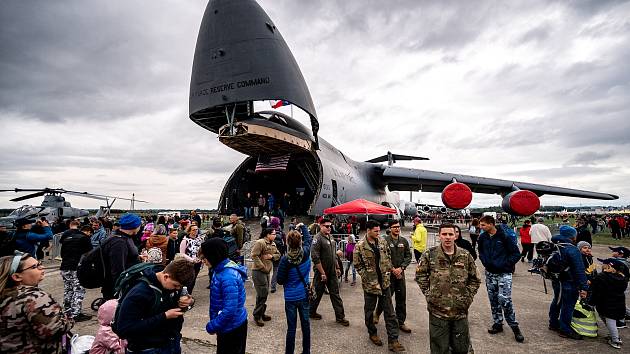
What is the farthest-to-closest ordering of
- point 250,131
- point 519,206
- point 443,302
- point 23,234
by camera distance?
point 250,131 → point 519,206 → point 23,234 → point 443,302

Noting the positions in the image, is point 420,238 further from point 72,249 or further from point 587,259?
point 72,249

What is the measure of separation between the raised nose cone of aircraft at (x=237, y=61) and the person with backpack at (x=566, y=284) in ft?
27.3

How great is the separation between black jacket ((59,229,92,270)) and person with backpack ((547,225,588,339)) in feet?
26.9

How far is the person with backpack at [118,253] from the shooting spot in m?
3.81

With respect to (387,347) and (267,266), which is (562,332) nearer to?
(387,347)

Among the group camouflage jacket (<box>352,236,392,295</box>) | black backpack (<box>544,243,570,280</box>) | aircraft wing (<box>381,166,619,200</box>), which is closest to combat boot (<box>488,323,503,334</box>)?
black backpack (<box>544,243,570,280</box>)

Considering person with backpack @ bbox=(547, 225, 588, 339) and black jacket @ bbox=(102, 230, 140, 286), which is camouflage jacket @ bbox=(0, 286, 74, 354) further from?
person with backpack @ bbox=(547, 225, 588, 339)

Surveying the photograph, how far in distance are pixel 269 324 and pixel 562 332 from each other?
4670 millimetres

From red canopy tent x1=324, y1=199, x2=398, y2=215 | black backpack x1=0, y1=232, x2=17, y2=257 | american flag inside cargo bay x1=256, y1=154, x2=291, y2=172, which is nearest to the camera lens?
black backpack x1=0, y1=232, x2=17, y2=257

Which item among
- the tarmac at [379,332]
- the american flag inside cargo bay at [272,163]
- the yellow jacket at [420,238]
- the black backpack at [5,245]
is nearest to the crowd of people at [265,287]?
the tarmac at [379,332]

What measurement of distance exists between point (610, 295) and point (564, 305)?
0.58 m

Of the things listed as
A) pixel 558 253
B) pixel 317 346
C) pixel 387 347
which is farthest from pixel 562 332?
pixel 317 346

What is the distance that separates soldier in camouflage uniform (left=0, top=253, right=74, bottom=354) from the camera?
213 cm

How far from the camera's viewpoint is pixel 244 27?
987 centimetres
